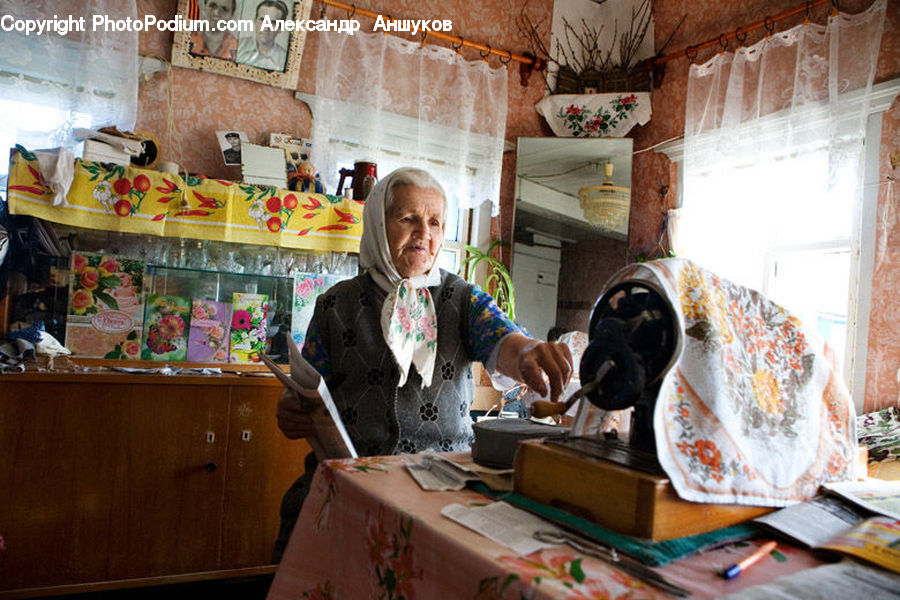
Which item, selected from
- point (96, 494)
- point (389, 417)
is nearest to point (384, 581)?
point (389, 417)

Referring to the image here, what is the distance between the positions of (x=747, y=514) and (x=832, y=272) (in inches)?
104

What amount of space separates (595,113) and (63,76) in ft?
9.49

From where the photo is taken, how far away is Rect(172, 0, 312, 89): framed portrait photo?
293 centimetres

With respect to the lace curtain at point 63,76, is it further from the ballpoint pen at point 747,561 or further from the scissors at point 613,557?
the ballpoint pen at point 747,561

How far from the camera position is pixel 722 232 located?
Answer: 3197mm

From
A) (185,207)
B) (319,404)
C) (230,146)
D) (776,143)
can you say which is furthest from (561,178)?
(319,404)

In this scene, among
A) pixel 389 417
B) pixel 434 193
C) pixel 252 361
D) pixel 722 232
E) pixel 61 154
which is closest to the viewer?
pixel 389 417

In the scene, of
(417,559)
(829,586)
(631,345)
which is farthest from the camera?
(631,345)

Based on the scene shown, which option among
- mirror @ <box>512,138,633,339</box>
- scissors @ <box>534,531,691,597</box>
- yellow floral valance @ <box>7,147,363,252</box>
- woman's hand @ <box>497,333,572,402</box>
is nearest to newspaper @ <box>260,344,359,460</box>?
woman's hand @ <box>497,333,572,402</box>

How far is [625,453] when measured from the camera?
789 mm

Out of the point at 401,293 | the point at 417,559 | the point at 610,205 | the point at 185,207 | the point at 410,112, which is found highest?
the point at 410,112

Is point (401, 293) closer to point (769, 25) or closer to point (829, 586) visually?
point (829, 586)

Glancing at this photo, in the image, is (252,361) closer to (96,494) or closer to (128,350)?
(128,350)

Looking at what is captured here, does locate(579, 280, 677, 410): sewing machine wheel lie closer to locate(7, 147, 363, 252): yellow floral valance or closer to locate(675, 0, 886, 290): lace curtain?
locate(7, 147, 363, 252): yellow floral valance
